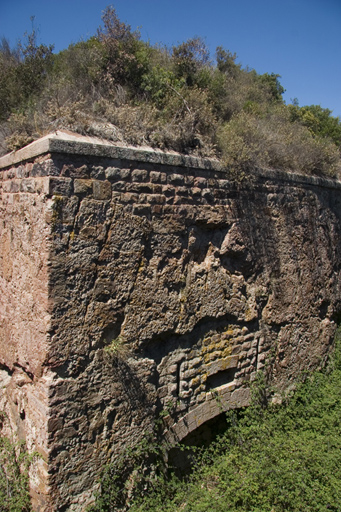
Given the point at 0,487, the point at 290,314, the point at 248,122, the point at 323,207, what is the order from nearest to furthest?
the point at 0,487, the point at 248,122, the point at 290,314, the point at 323,207

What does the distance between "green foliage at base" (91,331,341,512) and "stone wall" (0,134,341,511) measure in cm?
39

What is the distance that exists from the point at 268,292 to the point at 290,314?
628 mm

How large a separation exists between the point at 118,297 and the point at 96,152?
1269mm

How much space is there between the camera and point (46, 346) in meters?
3.04

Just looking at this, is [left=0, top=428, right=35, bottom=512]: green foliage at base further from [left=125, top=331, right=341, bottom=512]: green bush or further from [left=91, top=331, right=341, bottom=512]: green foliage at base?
[left=125, top=331, right=341, bottom=512]: green bush

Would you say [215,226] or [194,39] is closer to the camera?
[215,226]

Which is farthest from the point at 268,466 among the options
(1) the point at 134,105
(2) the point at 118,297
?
(1) the point at 134,105

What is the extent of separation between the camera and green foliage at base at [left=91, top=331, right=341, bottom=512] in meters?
3.45

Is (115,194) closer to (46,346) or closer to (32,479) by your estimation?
(46,346)

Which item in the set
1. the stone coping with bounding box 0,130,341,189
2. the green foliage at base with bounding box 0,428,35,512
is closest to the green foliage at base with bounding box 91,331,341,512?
the green foliage at base with bounding box 0,428,35,512

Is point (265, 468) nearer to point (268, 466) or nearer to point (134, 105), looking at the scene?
point (268, 466)

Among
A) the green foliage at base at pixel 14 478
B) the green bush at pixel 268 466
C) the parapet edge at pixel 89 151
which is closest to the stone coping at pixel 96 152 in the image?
the parapet edge at pixel 89 151

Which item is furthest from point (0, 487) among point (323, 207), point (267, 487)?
point (323, 207)

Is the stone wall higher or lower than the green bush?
higher
